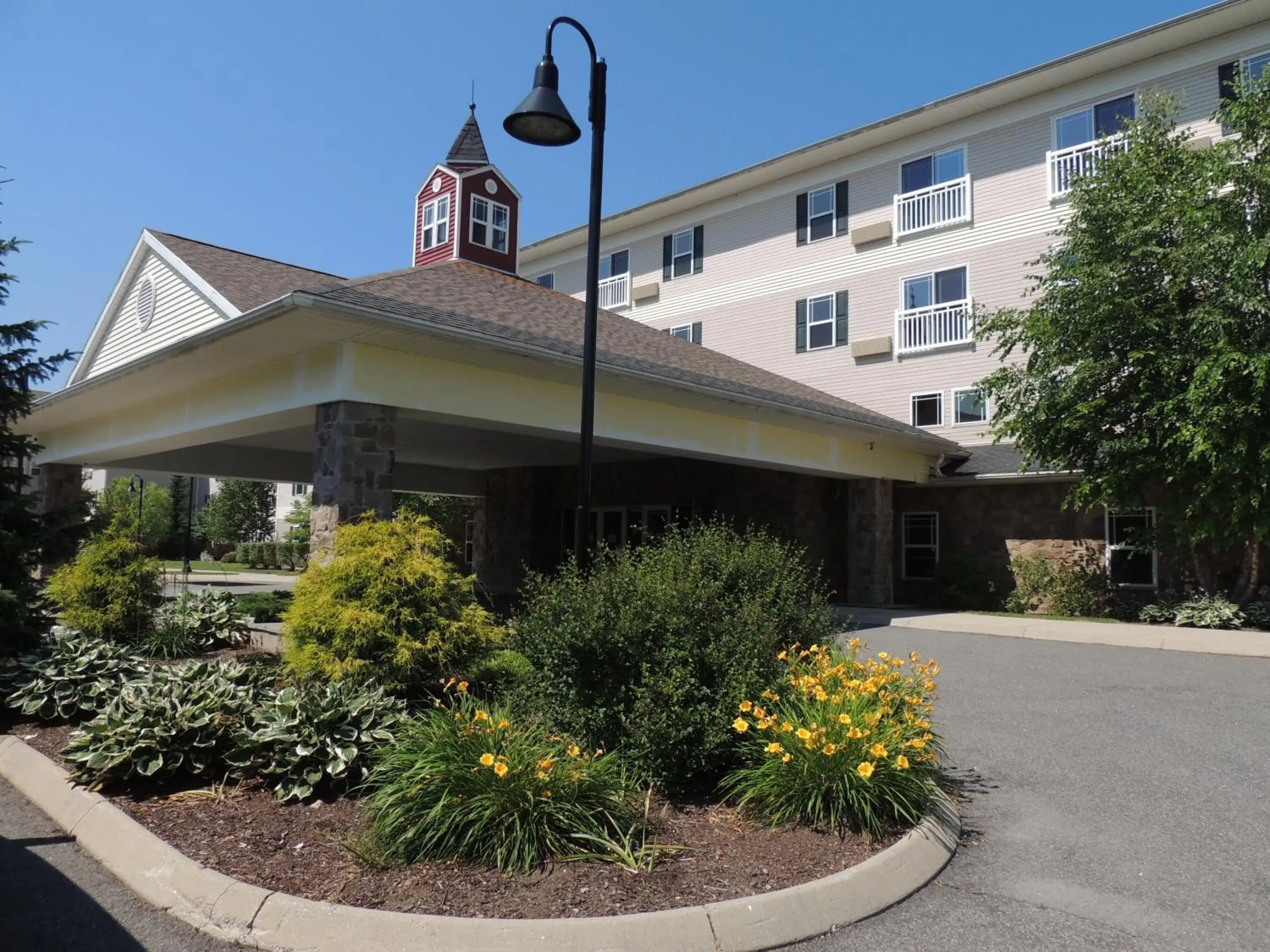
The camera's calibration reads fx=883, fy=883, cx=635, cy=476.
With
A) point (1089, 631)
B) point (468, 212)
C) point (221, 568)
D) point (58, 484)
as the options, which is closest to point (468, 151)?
point (468, 212)

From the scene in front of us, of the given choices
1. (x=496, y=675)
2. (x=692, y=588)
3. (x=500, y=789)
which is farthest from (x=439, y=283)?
(x=500, y=789)

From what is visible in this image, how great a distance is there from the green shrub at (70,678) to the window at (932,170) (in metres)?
21.1

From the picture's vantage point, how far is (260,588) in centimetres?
2592

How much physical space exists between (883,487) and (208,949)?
17.5m

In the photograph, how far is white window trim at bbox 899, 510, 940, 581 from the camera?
21.1 meters

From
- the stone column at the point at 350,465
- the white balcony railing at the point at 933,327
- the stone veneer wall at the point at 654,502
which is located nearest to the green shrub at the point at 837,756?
the stone column at the point at 350,465

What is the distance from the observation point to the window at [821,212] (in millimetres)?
24438

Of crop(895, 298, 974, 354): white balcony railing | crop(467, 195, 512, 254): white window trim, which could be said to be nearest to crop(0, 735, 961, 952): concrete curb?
crop(467, 195, 512, 254): white window trim

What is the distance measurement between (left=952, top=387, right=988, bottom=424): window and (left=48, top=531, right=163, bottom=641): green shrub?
17586 mm

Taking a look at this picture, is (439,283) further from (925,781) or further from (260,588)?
(260,588)

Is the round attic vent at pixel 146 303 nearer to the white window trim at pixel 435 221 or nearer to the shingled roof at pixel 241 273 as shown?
the shingled roof at pixel 241 273

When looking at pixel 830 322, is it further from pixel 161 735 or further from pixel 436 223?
pixel 161 735

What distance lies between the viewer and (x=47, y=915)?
13.3 ft

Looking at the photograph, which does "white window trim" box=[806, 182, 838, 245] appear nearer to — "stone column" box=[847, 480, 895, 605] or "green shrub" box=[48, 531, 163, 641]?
"stone column" box=[847, 480, 895, 605]
